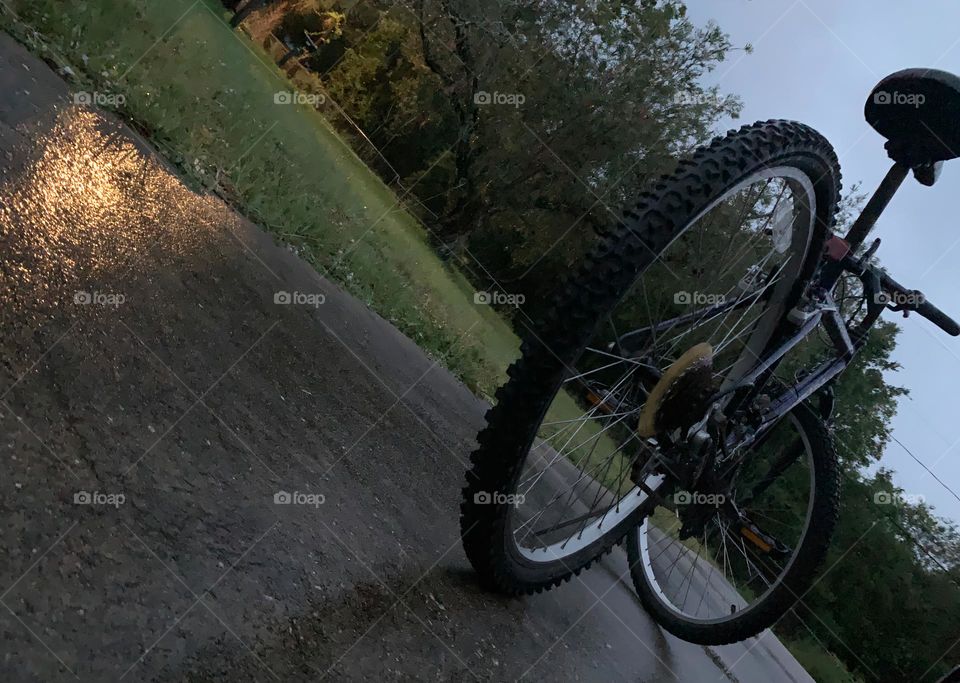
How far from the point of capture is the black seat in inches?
123

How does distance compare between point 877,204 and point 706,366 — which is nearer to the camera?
point 706,366

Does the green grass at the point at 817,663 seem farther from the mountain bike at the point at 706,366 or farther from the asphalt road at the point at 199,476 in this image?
the asphalt road at the point at 199,476

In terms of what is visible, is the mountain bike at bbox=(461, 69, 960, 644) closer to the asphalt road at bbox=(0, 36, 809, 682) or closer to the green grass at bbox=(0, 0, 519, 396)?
the asphalt road at bbox=(0, 36, 809, 682)

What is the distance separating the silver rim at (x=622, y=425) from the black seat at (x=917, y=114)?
60 cm

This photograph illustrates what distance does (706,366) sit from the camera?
2840 mm

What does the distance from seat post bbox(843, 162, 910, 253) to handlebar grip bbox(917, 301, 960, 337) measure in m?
0.66

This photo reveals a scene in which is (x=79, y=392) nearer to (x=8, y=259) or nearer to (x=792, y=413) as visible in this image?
(x=8, y=259)

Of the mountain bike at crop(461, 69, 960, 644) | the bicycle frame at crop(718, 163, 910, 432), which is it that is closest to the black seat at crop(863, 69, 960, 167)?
the mountain bike at crop(461, 69, 960, 644)

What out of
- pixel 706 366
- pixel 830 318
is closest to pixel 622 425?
pixel 706 366

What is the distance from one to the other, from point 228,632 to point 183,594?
0.45 feet

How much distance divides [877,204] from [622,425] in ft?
5.47

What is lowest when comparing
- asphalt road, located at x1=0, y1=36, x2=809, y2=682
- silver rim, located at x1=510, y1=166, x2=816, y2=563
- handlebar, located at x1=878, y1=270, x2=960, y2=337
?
asphalt road, located at x1=0, y1=36, x2=809, y2=682

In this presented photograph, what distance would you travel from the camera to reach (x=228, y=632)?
1.75m

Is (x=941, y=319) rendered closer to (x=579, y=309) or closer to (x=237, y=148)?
(x=579, y=309)
